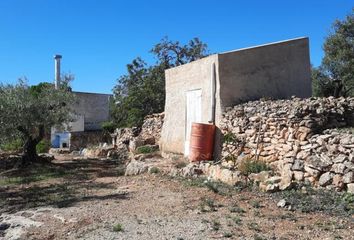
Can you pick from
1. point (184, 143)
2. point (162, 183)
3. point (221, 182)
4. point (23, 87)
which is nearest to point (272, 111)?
point (221, 182)

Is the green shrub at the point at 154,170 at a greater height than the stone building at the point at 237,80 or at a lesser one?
lesser

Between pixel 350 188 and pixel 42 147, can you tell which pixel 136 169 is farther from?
pixel 42 147

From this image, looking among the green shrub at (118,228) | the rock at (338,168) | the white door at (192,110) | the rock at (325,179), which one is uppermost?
the white door at (192,110)

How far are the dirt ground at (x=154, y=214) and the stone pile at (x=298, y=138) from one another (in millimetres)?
1046

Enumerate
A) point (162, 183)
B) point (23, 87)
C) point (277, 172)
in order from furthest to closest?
point (23, 87)
point (162, 183)
point (277, 172)

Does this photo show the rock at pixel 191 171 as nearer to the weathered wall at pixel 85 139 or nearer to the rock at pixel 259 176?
the rock at pixel 259 176

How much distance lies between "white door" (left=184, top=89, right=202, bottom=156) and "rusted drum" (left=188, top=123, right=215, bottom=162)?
112cm

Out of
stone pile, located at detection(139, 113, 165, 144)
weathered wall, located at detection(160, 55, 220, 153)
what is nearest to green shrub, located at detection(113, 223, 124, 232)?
weathered wall, located at detection(160, 55, 220, 153)

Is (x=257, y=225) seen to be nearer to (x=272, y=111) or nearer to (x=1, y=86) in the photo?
(x=272, y=111)

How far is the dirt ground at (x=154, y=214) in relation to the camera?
6.15 m

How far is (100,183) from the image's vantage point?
1152 centimetres

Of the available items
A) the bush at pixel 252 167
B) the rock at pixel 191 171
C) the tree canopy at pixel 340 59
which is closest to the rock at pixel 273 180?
the bush at pixel 252 167

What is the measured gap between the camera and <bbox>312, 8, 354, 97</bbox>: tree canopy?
1980 cm

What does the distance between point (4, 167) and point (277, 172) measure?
37.5ft
